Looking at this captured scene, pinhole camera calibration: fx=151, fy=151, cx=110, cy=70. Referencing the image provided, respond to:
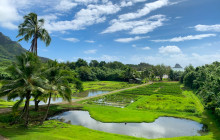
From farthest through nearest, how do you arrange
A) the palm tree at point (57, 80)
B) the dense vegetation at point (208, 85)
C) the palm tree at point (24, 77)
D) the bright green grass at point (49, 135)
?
the dense vegetation at point (208, 85) → the palm tree at point (57, 80) → the palm tree at point (24, 77) → the bright green grass at point (49, 135)

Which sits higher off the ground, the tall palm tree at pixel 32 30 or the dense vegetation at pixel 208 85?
the tall palm tree at pixel 32 30

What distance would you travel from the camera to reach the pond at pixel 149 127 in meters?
22.4

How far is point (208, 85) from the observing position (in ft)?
120

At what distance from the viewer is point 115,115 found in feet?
96.3

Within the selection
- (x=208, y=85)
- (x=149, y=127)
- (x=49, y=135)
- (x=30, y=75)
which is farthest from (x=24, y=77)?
(x=208, y=85)

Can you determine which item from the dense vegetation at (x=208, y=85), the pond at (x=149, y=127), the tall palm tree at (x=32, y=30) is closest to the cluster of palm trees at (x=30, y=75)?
the tall palm tree at (x=32, y=30)

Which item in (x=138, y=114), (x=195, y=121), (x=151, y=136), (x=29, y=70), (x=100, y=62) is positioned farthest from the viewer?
(x=100, y=62)

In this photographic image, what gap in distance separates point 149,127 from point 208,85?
21584 millimetres

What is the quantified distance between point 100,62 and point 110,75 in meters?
65.8

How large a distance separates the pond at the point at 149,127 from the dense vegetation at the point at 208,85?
5.05 meters

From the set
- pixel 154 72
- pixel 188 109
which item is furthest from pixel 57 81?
pixel 154 72

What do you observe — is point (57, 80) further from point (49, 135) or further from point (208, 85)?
point (208, 85)

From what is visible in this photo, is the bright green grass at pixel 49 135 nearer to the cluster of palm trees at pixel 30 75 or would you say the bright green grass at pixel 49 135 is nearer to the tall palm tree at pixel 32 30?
the cluster of palm trees at pixel 30 75

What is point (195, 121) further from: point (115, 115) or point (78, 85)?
point (78, 85)
